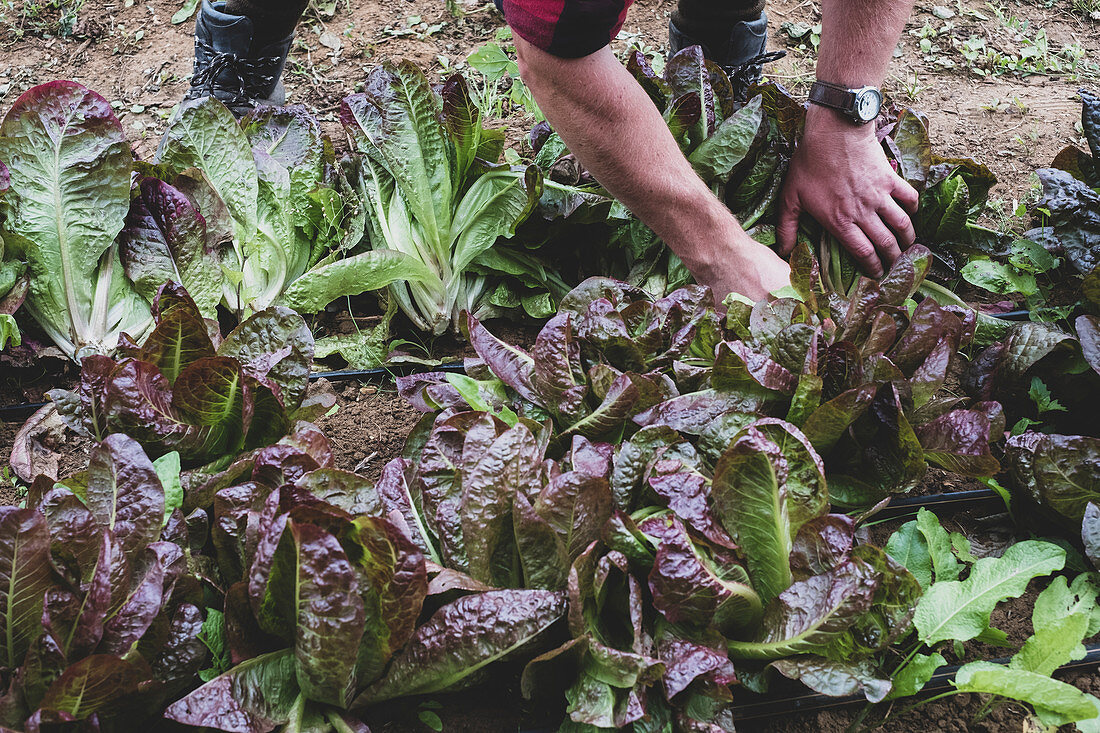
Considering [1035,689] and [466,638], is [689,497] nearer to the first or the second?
[466,638]

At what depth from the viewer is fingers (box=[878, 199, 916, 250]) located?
7.80ft

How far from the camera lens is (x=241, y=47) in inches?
115

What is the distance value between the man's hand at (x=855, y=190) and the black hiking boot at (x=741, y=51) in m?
0.73

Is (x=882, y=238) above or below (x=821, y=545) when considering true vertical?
above

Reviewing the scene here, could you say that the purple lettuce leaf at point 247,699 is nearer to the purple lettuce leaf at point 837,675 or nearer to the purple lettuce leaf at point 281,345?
the purple lettuce leaf at point 281,345

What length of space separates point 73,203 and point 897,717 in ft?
7.34

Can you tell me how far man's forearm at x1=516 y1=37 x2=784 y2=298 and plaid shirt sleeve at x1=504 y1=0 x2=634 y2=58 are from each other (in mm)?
38

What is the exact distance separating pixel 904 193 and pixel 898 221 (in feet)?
0.30

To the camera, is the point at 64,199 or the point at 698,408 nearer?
the point at 698,408

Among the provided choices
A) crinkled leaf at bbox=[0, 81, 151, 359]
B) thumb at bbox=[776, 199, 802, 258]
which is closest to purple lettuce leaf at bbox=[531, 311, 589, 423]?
thumb at bbox=[776, 199, 802, 258]

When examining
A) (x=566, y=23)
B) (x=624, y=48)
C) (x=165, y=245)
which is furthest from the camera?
(x=624, y=48)

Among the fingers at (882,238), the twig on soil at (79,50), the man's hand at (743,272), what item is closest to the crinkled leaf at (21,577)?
the man's hand at (743,272)

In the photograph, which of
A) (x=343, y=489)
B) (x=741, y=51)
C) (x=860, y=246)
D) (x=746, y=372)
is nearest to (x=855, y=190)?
(x=860, y=246)

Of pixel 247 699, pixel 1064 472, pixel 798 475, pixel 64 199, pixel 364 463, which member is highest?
pixel 64 199
